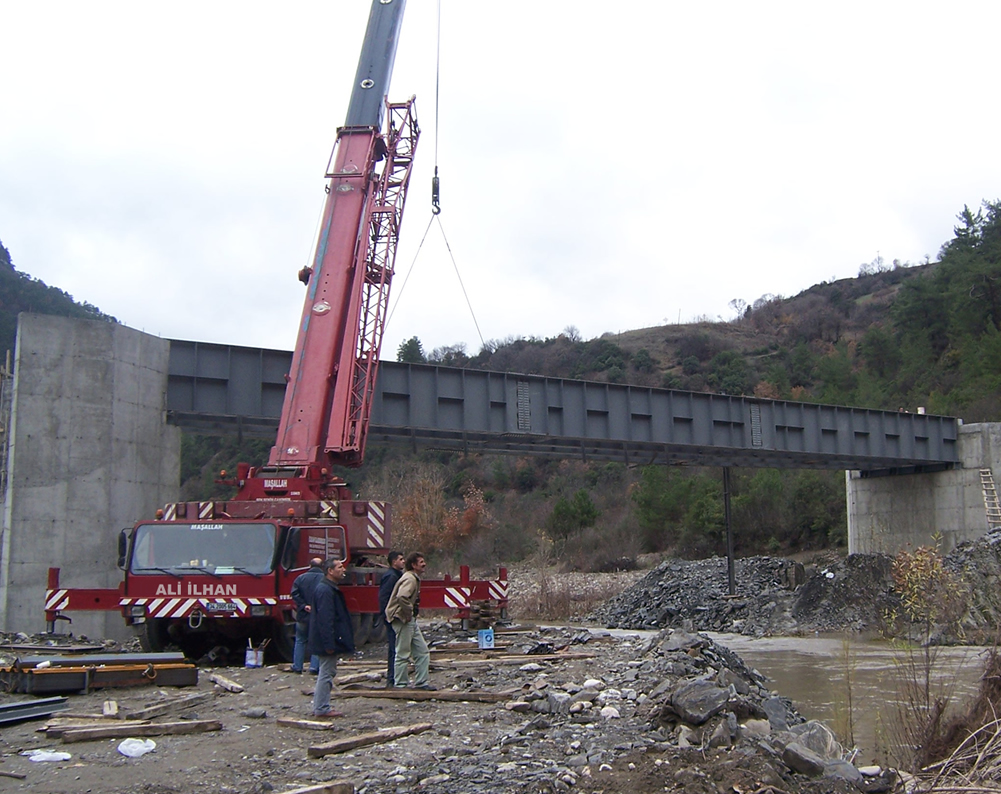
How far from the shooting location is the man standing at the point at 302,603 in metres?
11.3

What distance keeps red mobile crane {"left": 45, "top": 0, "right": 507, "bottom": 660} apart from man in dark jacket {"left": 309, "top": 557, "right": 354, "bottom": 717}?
3612 mm

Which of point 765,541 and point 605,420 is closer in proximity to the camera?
point 605,420

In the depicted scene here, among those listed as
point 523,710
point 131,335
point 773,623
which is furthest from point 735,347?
point 523,710

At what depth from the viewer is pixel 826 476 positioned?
54406 mm

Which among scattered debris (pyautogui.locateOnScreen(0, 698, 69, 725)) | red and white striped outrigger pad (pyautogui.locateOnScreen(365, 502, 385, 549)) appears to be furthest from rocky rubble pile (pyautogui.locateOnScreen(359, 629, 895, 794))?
red and white striped outrigger pad (pyautogui.locateOnScreen(365, 502, 385, 549))

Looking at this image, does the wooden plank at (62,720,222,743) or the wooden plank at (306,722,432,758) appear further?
the wooden plank at (62,720,222,743)

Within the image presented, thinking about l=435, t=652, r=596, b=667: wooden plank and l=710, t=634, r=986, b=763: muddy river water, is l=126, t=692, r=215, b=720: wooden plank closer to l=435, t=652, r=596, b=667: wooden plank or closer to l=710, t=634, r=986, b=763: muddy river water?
l=435, t=652, r=596, b=667: wooden plank

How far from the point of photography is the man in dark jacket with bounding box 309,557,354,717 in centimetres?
910

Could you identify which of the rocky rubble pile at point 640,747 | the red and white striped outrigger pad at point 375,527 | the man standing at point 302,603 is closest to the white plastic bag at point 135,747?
the rocky rubble pile at point 640,747

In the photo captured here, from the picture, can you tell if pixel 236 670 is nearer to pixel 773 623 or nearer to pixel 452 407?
pixel 452 407

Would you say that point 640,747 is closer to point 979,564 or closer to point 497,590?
point 497,590

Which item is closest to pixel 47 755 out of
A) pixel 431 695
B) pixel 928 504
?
pixel 431 695

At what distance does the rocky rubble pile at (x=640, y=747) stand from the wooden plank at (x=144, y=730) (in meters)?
2.18

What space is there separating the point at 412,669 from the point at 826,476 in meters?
47.6
